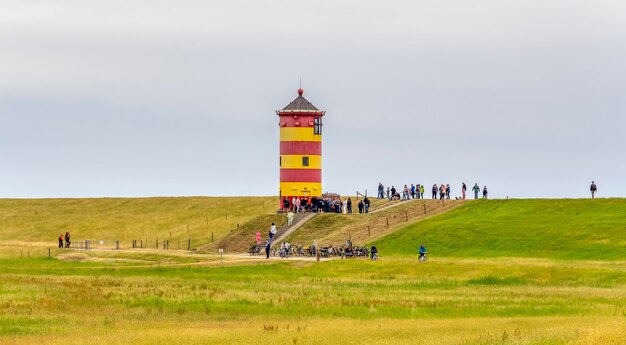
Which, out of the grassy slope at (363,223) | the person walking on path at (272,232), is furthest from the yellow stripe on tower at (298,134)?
the person walking on path at (272,232)

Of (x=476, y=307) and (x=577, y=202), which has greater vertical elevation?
(x=577, y=202)

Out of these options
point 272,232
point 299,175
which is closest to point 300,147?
point 299,175

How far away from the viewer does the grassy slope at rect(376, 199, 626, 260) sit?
272 ft

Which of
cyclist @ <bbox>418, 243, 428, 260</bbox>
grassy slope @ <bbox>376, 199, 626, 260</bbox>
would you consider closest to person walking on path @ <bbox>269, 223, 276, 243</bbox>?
grassy slope @ <bbox>376, 199, 626, 260</bbox>

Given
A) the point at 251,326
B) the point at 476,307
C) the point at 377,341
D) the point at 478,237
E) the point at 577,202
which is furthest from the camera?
the point at 577,202

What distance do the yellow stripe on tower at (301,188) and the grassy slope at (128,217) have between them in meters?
9.86

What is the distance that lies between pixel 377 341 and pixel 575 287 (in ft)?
80.5

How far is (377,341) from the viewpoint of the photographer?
39.6 m

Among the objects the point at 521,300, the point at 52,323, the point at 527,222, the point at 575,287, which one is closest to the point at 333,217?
the point at 527,222

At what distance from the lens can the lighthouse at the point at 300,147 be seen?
111000 mm

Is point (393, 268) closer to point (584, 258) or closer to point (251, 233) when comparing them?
point (584, 258)

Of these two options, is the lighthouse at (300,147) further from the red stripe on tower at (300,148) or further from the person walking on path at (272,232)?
the person walking on path at (272,232)

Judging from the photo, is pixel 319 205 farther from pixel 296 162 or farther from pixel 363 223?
pixel 363 223

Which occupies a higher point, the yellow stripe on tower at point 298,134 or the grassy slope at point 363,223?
the yellow stripe on tower at point 298,134
